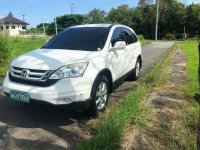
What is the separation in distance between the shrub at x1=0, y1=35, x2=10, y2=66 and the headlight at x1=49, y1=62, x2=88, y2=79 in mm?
6340

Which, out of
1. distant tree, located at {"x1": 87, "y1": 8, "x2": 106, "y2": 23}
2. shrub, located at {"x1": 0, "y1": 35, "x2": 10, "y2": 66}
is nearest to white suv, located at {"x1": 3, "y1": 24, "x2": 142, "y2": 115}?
shrub, located at {"x1": 0, "y1": 35, "x2": 10, "y2": 66}

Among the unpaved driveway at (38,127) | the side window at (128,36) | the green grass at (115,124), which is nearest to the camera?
the green grass at (115,124)

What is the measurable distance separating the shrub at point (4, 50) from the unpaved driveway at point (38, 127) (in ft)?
14.9

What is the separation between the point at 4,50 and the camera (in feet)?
35.2

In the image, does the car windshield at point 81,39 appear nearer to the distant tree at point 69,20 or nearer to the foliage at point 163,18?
the foliage at point 163,18

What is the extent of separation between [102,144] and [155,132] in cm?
103

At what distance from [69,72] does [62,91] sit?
34 cm

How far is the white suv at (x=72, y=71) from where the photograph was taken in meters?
4.91

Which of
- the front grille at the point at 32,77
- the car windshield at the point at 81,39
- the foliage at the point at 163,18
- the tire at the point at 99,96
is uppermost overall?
the foliage at the point at 163,18

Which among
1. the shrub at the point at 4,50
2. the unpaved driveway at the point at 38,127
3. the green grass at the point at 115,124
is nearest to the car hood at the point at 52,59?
the unpaved driveway at the point at 38,127

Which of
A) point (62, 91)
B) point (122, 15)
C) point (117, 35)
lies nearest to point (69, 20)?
point (122, 15)

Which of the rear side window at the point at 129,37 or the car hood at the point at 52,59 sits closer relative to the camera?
the car hood at the point at 52,59

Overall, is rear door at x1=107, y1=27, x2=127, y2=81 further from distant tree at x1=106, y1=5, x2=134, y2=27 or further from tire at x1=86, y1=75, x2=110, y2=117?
distant tree at x1=106, y1=5, x2=134, y2=27

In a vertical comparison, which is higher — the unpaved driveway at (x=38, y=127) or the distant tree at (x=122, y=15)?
the distant tree at (x=122, y=15)
